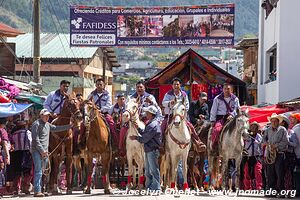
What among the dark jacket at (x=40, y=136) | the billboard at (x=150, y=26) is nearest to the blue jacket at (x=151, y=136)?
the dark jacket at (x=40, y=136)

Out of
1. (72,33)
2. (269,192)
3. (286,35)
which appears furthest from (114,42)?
(269,192)

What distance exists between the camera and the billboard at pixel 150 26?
41.2 metres

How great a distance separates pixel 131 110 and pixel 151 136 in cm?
84

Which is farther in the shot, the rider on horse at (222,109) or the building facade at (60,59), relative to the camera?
the building facade at (60,59)

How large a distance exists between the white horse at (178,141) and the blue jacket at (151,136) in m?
0.31

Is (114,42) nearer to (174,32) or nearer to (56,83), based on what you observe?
(174,32)

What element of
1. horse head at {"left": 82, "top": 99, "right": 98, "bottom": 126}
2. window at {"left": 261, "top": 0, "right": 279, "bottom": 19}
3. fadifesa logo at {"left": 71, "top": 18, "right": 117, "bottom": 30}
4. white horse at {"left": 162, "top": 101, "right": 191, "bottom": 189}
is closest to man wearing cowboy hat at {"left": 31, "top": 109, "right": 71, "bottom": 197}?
horse head at {"left": 82, "top": 99, "right": 98, "bottom": 126}

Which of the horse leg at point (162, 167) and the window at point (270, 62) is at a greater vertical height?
the window at point (270, 62)

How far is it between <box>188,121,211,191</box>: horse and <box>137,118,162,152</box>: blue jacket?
1.86 m

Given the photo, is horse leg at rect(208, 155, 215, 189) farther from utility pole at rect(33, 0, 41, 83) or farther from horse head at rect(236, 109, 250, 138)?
utility pole at rect(33, 0, 41, 83)

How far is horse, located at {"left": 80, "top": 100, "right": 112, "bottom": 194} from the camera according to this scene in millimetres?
19672

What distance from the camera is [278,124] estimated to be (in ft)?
65.1

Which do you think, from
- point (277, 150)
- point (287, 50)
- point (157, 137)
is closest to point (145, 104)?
point (157, 137)

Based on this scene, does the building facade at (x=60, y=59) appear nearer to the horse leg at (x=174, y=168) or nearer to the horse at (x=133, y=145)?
the horse at (x=133, y=145)
